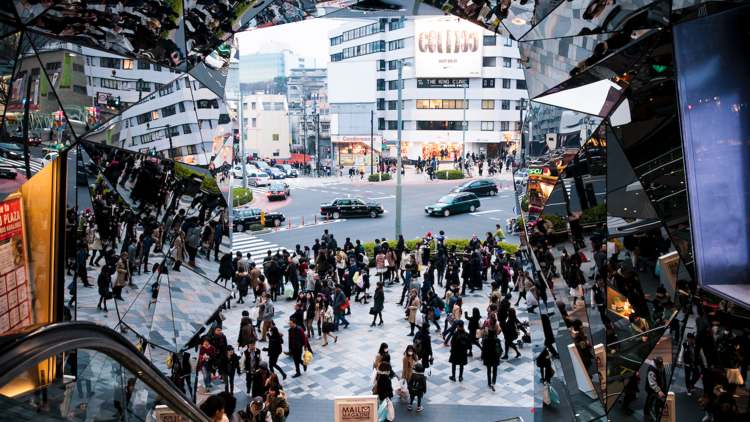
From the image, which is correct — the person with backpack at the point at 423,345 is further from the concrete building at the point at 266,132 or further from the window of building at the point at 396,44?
the concrete building at the point at 266,132

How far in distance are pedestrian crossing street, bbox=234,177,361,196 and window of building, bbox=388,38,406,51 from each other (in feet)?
58.9

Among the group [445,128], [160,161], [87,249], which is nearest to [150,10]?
[160,161]

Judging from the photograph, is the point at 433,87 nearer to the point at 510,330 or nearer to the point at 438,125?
the point at 438,125

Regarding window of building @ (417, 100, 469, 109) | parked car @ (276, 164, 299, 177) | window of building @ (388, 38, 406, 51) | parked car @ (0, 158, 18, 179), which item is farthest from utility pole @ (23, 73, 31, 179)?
window of building @ (388, 38, 406, 51)

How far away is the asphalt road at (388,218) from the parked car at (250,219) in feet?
2.57

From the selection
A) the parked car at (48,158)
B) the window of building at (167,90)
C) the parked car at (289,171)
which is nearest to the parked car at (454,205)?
the parked car at (289,171)

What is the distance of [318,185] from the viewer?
45500mm

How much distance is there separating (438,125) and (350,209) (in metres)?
32.2

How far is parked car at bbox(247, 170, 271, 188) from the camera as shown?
150 ft

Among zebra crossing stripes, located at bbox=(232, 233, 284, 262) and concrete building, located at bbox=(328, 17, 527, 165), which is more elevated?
concrete building, located at bbox=(328, 17, 527, 165)

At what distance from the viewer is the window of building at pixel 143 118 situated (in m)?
6.90

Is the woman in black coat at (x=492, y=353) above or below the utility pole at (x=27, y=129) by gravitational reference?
below

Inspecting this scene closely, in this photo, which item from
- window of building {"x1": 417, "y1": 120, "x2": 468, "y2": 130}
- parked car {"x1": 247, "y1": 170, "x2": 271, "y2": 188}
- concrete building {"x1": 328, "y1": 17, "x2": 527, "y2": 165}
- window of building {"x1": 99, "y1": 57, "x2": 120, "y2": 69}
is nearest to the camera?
window of building {"x1": 99, "y1": 57, "x2": 120, "y2": 69}

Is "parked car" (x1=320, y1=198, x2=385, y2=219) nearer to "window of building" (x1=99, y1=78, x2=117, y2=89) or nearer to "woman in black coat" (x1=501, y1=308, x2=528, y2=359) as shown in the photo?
"woman in black coat" (x1=501, y1=308, x2=528, y2=359)
